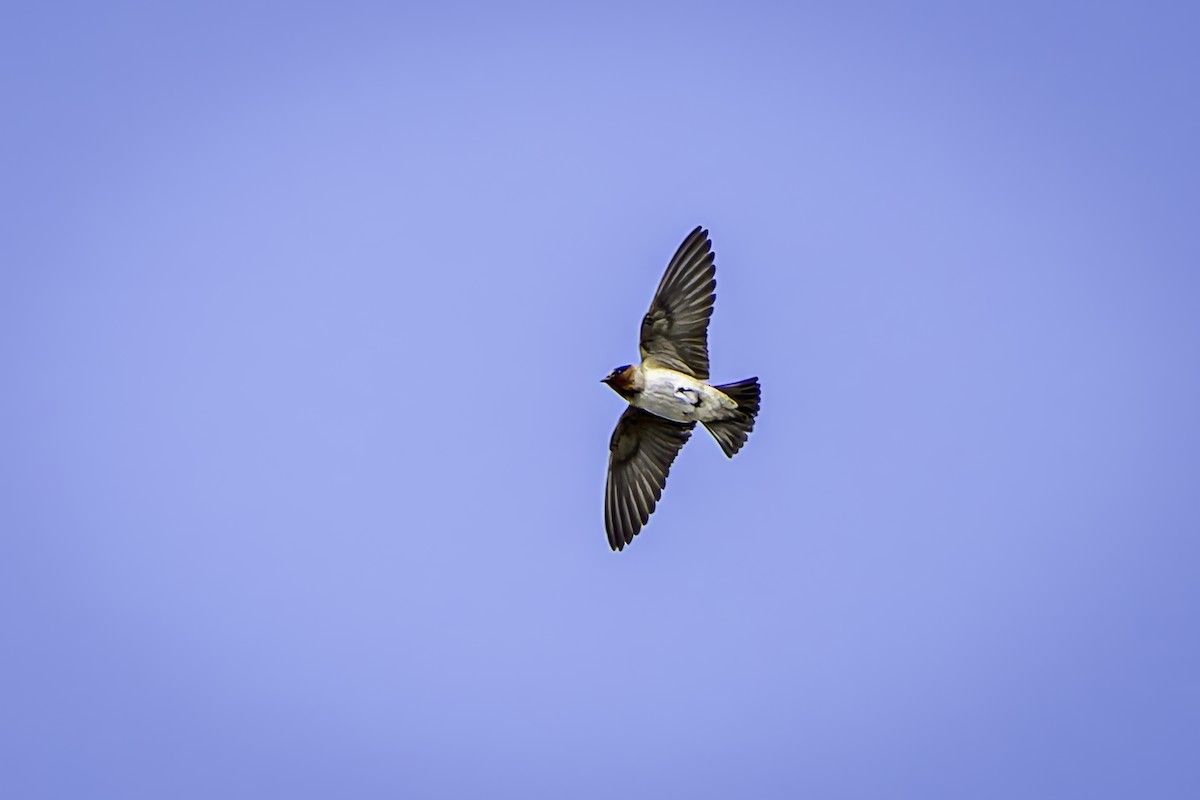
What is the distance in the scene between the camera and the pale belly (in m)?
13.4

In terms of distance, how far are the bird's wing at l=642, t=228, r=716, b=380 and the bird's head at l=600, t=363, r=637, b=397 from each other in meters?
0.20

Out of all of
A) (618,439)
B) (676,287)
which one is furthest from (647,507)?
(676,287)

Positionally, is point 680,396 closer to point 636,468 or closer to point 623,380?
point 623,380

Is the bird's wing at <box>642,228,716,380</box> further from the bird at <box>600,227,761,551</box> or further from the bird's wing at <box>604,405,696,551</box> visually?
the bird's wing at <box>604,405,696,551</box>

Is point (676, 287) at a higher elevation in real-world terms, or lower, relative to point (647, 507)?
higher

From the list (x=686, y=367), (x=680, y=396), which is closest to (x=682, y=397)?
(x=680, y=396)

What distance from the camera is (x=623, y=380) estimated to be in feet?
44.3

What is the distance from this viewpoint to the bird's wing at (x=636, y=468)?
1425 cm

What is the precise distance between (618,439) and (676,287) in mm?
1509

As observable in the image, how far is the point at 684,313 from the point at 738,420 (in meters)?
0.92

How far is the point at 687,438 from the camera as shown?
46.9 ft

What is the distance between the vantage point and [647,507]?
14.3m

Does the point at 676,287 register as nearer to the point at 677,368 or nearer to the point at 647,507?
the point at 677,368

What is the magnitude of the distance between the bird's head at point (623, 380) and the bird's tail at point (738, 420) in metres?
0.65
